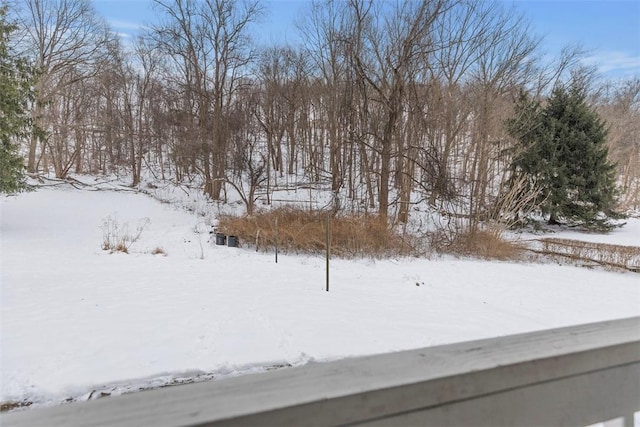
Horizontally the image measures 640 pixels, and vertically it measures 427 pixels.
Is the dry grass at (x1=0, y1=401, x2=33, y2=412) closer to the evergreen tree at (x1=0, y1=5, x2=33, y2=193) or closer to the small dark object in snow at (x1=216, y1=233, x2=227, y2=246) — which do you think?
the small dark object in snow at (x1=216, y1=233, x2=227, y2=246)

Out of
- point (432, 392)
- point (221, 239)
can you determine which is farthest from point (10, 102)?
point (432, 392)

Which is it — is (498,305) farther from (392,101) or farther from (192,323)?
(392,101)

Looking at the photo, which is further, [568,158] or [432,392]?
[568,158]

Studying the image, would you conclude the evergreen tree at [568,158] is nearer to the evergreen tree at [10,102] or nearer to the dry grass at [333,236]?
the dry grass at [333,236]

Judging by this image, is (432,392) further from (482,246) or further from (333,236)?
(482,246)

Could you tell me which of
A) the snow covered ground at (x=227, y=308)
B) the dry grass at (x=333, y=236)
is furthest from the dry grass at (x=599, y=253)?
the dry grass at (x=333, y=236)

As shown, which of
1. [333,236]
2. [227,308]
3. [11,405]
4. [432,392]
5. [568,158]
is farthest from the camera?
[568,158]

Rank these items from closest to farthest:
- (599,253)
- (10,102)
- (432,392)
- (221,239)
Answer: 1. (432,392)
2. (599,253)
3. (10,102)
4. (221,239)

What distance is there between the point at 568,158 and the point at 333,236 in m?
12.6

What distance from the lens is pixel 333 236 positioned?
410 inches

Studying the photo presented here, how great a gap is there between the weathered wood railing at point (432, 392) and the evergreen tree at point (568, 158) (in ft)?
57.7

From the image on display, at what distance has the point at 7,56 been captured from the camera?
10703mm

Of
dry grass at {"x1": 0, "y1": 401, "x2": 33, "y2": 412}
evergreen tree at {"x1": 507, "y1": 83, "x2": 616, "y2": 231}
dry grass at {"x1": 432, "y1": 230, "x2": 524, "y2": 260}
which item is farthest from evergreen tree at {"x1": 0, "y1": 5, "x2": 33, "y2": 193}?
evergreen tree at {"x1": 507, "y1": 83, "x2": 616, "y2": 231}

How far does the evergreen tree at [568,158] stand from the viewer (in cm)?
1653
